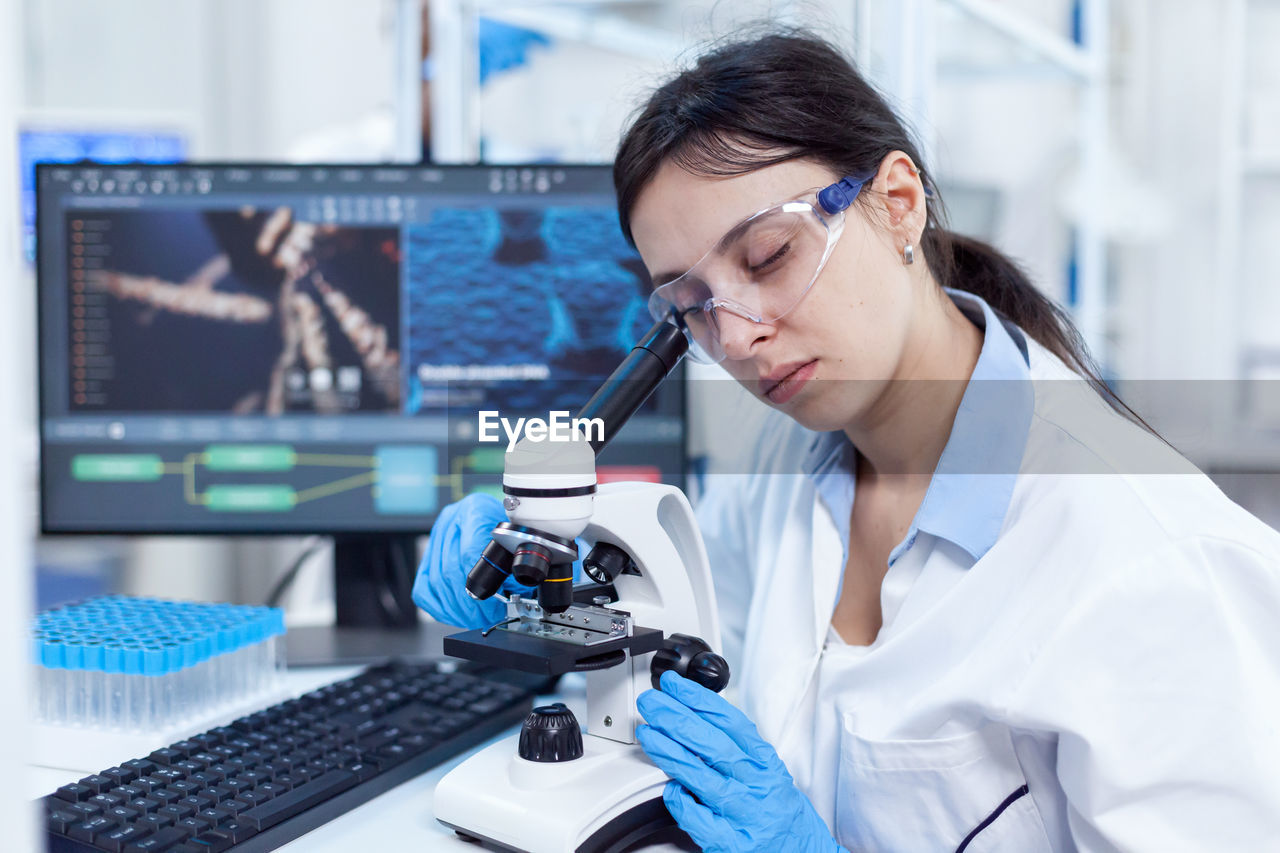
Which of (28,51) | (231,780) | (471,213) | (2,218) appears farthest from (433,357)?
(28,51)

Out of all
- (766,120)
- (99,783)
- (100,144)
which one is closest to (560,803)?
(99,783)

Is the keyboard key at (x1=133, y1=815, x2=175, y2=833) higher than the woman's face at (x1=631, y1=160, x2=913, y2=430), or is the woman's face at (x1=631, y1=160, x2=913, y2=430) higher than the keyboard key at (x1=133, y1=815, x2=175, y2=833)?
the woman's face at (x1=631, y1=160, x2=913, y2=430)

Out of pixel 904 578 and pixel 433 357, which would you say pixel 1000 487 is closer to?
pixel 904 578

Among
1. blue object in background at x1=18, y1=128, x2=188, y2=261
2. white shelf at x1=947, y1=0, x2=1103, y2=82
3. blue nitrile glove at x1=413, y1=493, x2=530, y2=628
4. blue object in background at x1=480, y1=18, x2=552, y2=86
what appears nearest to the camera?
blue nitrile glove at x1=413, y1=493, x2=530, y2=628

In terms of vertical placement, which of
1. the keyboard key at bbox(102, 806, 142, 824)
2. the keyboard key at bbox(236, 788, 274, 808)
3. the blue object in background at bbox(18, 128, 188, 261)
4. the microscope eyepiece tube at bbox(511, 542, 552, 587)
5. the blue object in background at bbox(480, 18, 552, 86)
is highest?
the blue object in background at bbox(480, 18, 552, 86)

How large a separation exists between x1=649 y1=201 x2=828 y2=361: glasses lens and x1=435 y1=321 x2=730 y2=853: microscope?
0.20ft

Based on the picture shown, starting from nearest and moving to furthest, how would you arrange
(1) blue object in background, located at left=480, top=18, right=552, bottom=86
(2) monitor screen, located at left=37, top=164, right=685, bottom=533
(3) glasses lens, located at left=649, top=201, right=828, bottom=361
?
(3) glasses lens, located at left=649, top=201, right=828, bottom=361 < (2) monitor screen, located at left=37, top=164, right=685, bottom=533 < (1) blue object in background, located at left=480, top=18, right=552, bottom=86

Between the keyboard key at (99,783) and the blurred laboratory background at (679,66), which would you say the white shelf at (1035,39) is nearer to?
the blurred laboratory background at (679,66)

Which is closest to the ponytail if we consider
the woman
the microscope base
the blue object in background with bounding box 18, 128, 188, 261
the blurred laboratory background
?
the woman

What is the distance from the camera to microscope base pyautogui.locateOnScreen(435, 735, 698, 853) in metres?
0.70

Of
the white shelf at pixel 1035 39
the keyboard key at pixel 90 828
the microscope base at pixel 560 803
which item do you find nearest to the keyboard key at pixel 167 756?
the keyboard key at pixel 90 828

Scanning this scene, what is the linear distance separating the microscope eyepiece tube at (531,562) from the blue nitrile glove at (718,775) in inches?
6.5

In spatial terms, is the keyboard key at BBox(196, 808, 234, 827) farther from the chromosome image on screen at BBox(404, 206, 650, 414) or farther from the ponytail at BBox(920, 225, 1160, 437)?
the ponytail at BBox(920, 225, 1160, 437)

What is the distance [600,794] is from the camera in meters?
0.73
